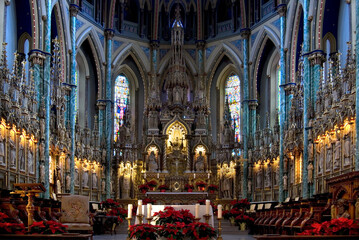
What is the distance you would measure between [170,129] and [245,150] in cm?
479

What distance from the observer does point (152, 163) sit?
3159cm

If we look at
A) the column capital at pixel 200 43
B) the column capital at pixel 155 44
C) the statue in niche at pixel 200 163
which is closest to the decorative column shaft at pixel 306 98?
the statue in niche at pixel 200 163

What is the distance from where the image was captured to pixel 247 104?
32.5 m

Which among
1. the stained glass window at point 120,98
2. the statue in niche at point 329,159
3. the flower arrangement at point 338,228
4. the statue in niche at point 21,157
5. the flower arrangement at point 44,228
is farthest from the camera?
the stained glass window at point 120,98

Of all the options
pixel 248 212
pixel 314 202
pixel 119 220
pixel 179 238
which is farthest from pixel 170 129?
pixel 179 238

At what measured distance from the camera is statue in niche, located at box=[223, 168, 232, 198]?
31734 mm

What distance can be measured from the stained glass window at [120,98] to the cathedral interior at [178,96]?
0.11m

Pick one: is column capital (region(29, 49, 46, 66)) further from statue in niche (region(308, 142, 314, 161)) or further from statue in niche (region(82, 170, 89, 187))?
statue in niche (region(308, 142, 314, 161))

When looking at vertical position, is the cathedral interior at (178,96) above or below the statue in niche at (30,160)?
above

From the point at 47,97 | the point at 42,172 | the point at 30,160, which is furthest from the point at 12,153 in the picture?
the point at 47,97

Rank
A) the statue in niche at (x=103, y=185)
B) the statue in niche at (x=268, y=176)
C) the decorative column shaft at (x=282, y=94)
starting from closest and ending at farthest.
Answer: the decorative column shaft at (x=282, y=94) < the statue in niche at (x=268, y=176) < the statue in niche at (x=103, y=185)

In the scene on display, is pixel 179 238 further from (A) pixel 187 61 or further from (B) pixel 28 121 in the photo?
(A) pixel 187 61

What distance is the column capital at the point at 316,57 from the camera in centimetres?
2388

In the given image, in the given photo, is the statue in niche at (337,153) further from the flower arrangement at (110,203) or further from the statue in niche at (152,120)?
the statue in niche at (152,120)
